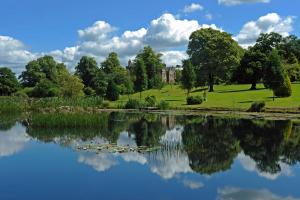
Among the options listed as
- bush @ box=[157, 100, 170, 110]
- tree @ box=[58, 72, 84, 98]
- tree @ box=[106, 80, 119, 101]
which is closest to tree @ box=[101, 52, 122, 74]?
tree @ box=[58, 72, 84, 98]

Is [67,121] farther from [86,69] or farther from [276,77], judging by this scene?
[86,69]

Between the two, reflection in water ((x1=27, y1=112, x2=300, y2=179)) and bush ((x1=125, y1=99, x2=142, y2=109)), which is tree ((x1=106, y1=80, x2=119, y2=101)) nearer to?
bush ((x1=125, y1=99, x2=142, y2=109))

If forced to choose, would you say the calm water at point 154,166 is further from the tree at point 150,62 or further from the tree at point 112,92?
the tree at point 150,62

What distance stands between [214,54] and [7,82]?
49.2 meters

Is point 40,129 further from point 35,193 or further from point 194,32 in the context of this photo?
point 194,32

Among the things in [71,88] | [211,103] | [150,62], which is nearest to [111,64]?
[150,62]

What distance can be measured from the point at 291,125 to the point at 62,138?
18.6 m

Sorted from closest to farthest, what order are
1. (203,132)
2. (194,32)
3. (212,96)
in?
(203,132) → (212,96) → (194,32)

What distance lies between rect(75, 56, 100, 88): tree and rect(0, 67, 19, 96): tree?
47.2 ft

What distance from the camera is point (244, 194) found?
47.8 feet

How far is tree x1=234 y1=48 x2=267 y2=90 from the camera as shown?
2805 inches

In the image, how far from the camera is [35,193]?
14.6m

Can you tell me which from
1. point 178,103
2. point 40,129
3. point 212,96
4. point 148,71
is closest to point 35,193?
point 40,129

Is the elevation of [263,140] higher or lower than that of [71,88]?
lower
